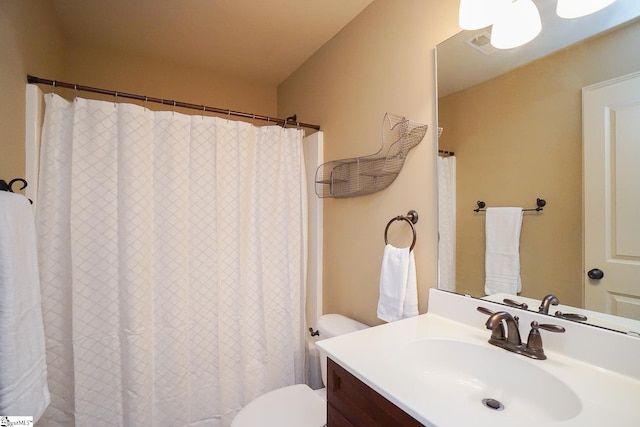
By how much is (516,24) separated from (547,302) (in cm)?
95

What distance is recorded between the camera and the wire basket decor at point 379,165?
4.25ft

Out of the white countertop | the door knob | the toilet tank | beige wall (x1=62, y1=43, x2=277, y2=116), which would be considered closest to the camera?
the white countertop

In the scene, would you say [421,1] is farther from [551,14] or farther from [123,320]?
[123,320]

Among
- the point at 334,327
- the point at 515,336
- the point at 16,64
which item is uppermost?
the point at 16,64

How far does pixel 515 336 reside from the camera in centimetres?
88

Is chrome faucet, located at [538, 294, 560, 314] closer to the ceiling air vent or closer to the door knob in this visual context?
the door knob

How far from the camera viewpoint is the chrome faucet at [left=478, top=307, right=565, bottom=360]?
0.83 meters

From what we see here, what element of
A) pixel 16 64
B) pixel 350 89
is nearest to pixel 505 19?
pixel 350 89

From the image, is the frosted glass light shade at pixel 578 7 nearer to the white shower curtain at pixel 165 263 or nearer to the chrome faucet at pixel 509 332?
the chrome faucet at pixel 509 332

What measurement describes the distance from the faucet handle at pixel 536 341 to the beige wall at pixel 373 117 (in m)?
0.39

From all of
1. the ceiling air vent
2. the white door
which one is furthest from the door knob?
the ceiling air vent

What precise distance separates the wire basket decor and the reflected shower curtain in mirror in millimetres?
189

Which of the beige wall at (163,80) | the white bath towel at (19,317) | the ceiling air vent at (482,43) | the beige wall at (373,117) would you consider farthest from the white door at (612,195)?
the beige wall at (163,80)

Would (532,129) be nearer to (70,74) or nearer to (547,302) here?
(547,302)
